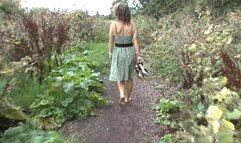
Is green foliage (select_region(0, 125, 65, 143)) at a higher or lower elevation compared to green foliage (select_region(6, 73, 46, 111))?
lower

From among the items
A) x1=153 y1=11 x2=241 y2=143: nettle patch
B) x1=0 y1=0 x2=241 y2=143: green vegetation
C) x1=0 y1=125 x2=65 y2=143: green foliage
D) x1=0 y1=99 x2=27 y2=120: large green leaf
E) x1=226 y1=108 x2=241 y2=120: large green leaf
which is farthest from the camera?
x1=0 y1=99 x2=27 y2=120: large green leaf

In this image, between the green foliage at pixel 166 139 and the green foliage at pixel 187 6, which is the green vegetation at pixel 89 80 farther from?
the green foliage at pixel 187 6

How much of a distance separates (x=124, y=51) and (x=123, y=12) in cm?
67

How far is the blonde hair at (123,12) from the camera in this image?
757 centimetres

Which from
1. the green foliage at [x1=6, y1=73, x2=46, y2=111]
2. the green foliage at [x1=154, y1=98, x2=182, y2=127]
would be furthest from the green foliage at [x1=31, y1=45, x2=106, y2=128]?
the green foliage at [x1=154, y1=98, x2=182, y2=127]

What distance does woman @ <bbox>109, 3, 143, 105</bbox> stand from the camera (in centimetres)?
776

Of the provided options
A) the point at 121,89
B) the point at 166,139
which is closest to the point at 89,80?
the point at 121,89

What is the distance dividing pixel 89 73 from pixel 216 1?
9.10 metres

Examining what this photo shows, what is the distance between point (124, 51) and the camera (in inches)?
308

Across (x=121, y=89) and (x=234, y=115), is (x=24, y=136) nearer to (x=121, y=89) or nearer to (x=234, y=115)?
(x=121, y=89)

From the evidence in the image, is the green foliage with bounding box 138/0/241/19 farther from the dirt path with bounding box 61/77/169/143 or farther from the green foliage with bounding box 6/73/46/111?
the green foliage with bounding box 6/73/46/111

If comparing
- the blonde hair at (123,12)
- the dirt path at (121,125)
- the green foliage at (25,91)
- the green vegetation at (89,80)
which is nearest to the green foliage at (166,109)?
the green vegetation at (89,80)

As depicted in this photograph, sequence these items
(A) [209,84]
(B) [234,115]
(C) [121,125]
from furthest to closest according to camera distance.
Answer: (C) [121,125] → (A) [209,84] → (B) [234,115]

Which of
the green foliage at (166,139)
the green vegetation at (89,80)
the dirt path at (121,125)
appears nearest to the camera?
the green vegetation at (89,80)
